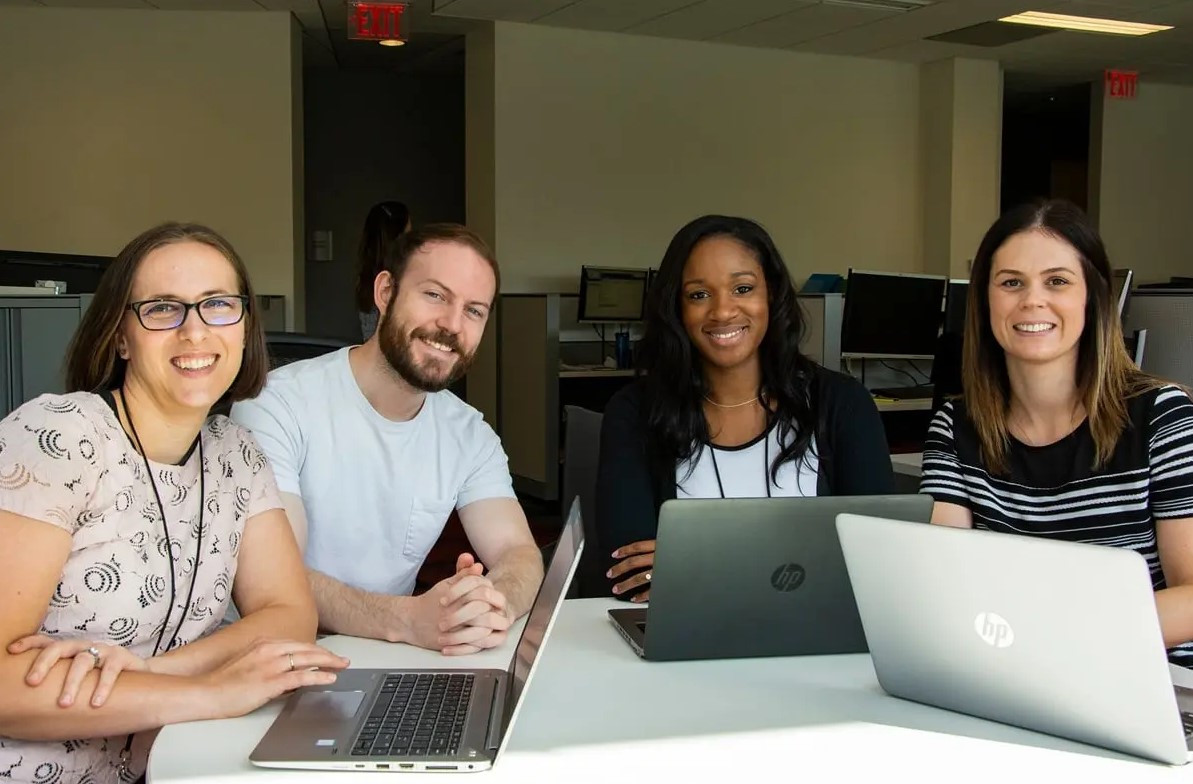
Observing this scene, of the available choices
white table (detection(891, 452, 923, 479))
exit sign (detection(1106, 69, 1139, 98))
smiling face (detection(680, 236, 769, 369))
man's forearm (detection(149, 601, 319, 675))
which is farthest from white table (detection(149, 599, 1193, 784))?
exit sign (detection(1106, 69, 1139, 98))

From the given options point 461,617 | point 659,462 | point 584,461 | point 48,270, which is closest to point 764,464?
point 659,462

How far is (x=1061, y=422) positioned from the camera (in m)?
1.87

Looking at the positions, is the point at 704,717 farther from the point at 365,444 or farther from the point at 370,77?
the point at 370,77

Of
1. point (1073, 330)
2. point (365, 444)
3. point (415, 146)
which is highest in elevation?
point (415, 146)

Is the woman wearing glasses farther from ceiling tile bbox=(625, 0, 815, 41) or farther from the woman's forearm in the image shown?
ceiling tile bbox=(625, 0, 815, 41)

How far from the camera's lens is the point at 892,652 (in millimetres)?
1289

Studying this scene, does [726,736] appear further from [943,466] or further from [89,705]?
[943,466]

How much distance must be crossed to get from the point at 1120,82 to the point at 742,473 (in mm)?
7840

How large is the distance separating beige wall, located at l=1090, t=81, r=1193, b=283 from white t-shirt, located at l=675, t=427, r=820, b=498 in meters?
7.79

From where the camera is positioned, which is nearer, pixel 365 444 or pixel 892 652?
pixel 892 652

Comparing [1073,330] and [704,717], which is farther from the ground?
[1073,330]

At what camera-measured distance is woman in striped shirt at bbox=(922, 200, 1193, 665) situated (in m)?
1.78

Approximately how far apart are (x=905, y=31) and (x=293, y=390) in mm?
6426

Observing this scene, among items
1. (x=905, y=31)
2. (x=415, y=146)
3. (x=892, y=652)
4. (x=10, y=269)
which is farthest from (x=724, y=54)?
(x=892, y=652)
